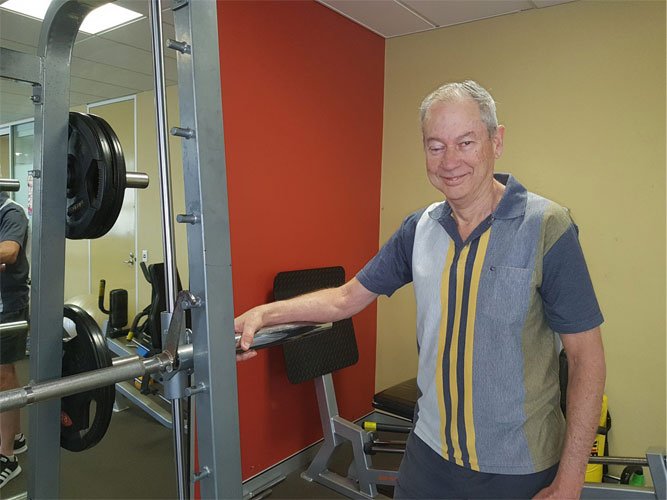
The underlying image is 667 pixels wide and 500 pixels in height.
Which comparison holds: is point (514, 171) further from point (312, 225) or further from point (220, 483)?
point (220, 483)

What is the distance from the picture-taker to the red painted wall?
2584 mm

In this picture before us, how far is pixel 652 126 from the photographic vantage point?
8.53 ft

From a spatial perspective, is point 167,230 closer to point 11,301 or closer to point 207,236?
point 207,236

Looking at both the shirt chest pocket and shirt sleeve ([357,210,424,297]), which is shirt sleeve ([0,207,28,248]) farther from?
the shirt chest pocket

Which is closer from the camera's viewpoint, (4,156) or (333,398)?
(333,398)

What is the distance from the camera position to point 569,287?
112 cm

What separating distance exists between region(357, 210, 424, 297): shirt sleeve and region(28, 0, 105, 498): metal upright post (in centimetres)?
80

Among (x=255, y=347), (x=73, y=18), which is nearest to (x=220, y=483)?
(x=255, y=347)

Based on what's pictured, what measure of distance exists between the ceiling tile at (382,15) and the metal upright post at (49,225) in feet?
6.55

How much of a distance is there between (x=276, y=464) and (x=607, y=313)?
1.92m

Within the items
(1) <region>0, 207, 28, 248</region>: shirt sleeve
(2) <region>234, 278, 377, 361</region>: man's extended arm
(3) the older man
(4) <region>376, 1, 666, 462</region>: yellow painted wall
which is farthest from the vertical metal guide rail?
(4) <region>376, 1, 666, 462</region>: yellow painted wall

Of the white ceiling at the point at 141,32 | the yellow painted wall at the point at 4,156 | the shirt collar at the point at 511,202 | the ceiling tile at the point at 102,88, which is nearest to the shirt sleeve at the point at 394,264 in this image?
the shirt collar at the point at 511,202

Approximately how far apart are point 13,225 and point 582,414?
2342 millimetres

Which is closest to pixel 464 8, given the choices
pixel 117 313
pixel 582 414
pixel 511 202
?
pixel 511 202
